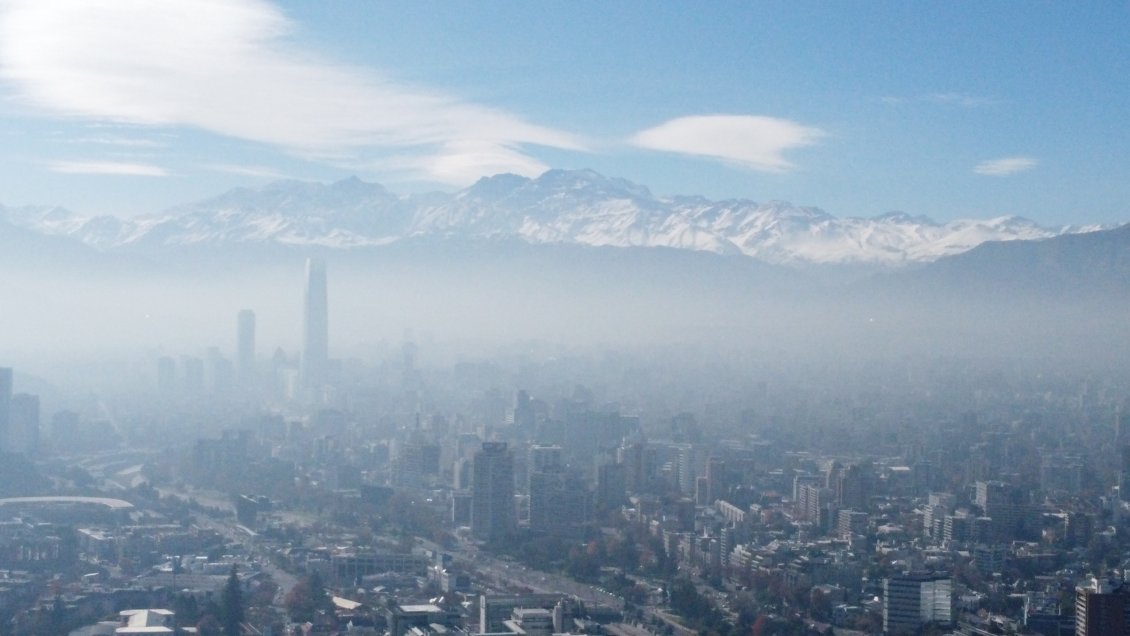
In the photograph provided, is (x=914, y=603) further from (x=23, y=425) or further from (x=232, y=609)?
(x=23, y=425)

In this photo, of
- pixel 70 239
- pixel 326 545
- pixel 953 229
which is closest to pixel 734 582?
pixel 326 545

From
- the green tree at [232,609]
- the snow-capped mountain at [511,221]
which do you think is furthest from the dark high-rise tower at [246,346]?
the green tree at [232,609]

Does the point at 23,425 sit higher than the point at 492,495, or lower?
higher

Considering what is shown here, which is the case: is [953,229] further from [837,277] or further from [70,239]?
[70,239]

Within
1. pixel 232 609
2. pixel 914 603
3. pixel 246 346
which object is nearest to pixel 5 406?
pixel 246 346

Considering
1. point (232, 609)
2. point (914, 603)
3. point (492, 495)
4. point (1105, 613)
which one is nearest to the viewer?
point (1105, 613)

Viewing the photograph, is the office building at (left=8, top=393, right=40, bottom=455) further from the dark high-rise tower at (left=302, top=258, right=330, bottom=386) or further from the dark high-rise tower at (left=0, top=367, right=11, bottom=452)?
the dark high-rise tower at (left=302, top=258, right=330, bottom=386)

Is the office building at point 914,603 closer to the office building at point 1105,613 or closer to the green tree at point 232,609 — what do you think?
the office building at point 1105,613

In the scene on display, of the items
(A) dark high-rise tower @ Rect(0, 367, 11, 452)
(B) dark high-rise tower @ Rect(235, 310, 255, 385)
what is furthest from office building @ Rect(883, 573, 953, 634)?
(B) dark high-rise tower @ Rect(235, 310, 255, 385)
